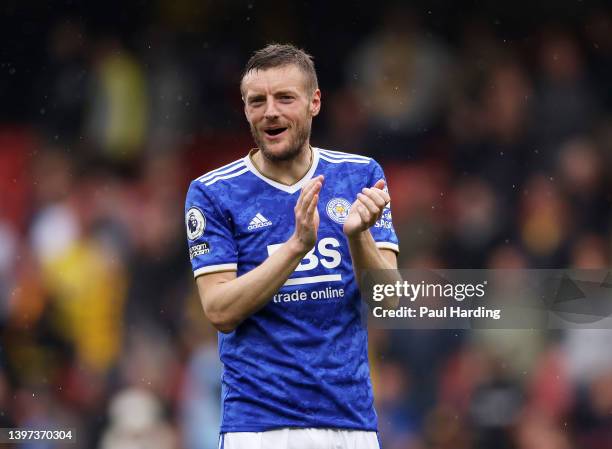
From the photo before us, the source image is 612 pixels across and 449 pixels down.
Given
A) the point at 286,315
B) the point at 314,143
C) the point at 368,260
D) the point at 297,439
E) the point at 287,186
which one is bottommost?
the point at 297,439

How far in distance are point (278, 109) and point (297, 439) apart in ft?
→ 3.16

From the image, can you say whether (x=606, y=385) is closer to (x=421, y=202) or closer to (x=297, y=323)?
(x=421, y=202)

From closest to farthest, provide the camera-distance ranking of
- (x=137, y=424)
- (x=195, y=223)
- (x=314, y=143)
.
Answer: (x=195, y=223), (x=137, y=424), (x=314, y=143)

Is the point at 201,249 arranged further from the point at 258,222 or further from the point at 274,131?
the point at 274,131

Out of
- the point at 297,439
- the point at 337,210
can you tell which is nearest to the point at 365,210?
the point at 337,210

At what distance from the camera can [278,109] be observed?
143 inches

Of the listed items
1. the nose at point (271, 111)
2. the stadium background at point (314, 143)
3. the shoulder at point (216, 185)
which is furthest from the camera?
the stadium background at point (314, 143)

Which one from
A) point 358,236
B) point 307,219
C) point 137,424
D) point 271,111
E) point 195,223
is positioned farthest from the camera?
point 137,424

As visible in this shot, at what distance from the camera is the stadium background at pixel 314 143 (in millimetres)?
7609

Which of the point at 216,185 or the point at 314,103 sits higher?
the point at 314,103

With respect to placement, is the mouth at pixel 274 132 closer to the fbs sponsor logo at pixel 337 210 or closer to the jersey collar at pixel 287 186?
the jersey collar at pixel 287 186

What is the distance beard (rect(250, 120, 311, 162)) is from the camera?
3.69 meters

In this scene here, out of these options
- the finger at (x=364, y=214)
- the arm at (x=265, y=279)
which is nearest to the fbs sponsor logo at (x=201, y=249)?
the arm at (x=265, y=279)

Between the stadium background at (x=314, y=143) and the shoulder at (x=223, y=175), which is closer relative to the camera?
the shoulder at (x=223, y=175)
